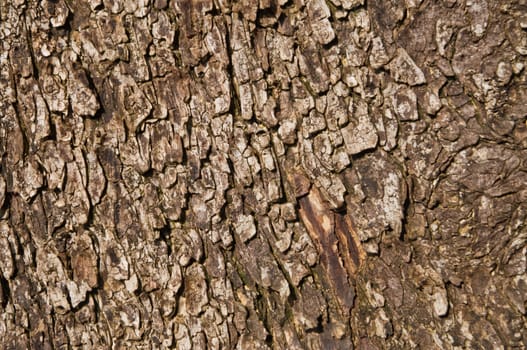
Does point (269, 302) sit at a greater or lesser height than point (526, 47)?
lesser

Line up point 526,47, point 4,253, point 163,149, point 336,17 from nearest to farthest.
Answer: point 526,47 < point 336,17 < point 163,149 < point 4,253

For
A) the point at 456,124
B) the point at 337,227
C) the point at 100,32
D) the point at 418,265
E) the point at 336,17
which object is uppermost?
the point at 100,32

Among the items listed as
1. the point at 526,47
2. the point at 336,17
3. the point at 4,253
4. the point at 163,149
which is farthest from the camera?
the point at 4,253

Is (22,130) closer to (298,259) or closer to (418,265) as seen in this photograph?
A: (298,259)

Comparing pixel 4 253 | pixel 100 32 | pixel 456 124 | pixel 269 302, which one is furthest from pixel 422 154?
pixel 4 253

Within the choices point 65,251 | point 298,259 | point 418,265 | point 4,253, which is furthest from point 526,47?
point 4,253

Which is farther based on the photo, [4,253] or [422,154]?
[4,253]
